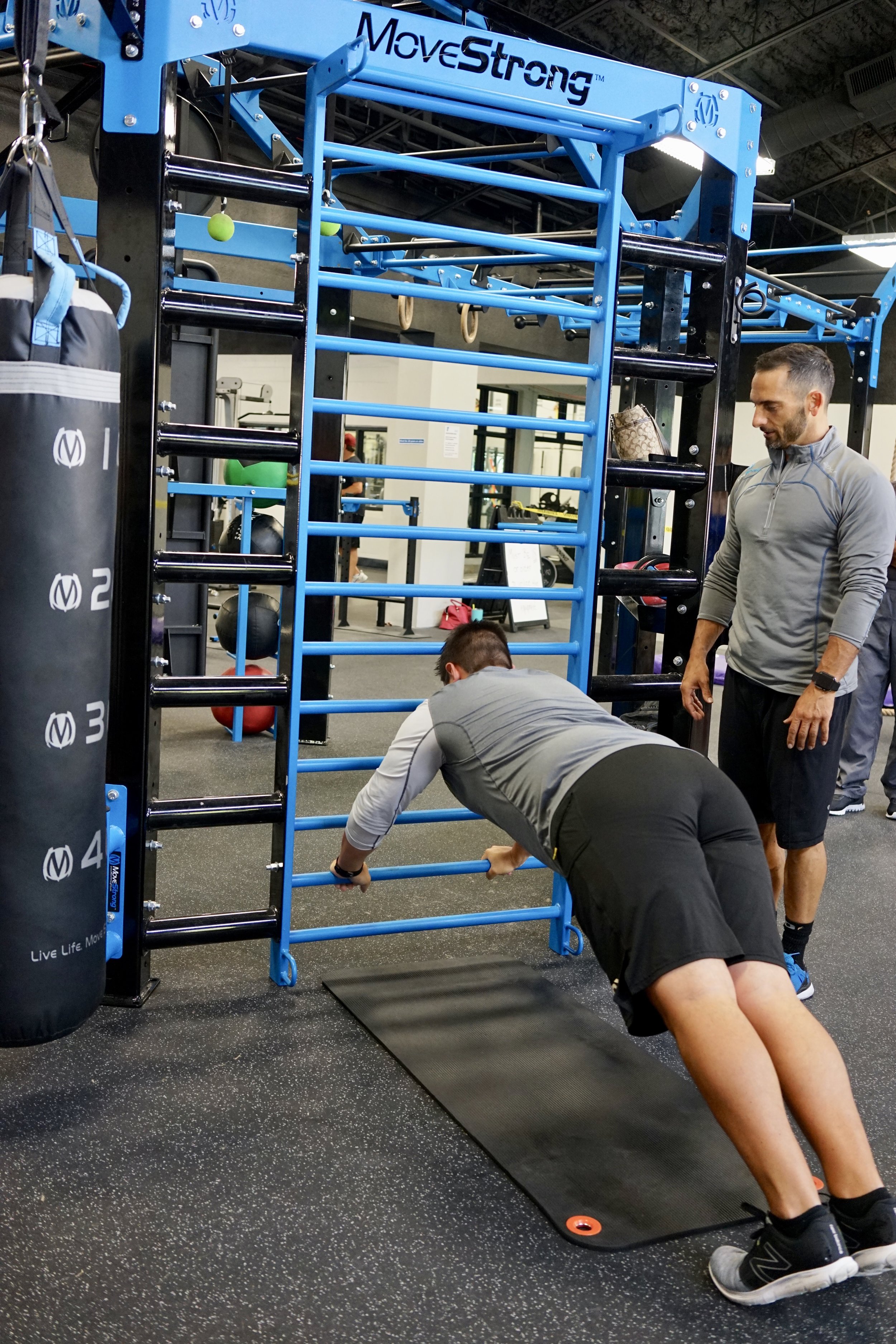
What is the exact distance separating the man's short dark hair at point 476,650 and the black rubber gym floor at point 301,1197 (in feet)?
2.91

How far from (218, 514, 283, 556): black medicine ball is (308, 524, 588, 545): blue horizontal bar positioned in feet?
15.1

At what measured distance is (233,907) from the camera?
3264 mm

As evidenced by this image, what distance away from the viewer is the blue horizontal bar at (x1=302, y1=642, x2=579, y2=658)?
2.70 metres

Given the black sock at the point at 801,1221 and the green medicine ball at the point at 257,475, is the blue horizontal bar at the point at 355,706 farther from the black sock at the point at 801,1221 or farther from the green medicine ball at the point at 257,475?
the green medicine ball at the point at 257,475

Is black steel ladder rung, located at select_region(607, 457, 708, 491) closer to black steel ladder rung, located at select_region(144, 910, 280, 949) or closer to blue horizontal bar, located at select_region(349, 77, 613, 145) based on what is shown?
blue horizontal bar, located at select_region(349, 77, 613, 145)

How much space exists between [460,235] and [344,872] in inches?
60.7

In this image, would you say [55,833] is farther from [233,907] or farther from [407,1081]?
[233,907]

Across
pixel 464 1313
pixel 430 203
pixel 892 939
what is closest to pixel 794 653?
pixel 892 939

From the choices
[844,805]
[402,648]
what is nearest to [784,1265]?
[402,648]

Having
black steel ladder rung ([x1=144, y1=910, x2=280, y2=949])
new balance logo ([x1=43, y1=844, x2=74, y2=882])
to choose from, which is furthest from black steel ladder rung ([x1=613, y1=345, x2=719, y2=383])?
new balance logo ([x1=43, y1=844, x2=74, y2=882])

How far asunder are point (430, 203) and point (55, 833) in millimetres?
11898

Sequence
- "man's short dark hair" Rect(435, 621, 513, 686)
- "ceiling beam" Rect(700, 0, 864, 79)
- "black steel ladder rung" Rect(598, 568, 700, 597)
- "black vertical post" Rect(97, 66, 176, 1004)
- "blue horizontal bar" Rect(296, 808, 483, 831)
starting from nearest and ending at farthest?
1. "black vertical post" Rect(97, 66, 176, 1004)
2. "man's short dark hair" Rect(435, 621, 513, 686)
3. "blue horizontal bar" Rect(296, 808, 483, 831)
4. "black steel ladder rung" Rect(598, 568, 700, 597)
5. "ceiling beam" Rect(700, 0, 864, 79)

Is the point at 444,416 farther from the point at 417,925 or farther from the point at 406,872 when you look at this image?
the point at 417,925

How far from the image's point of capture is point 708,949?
5.79 feet
